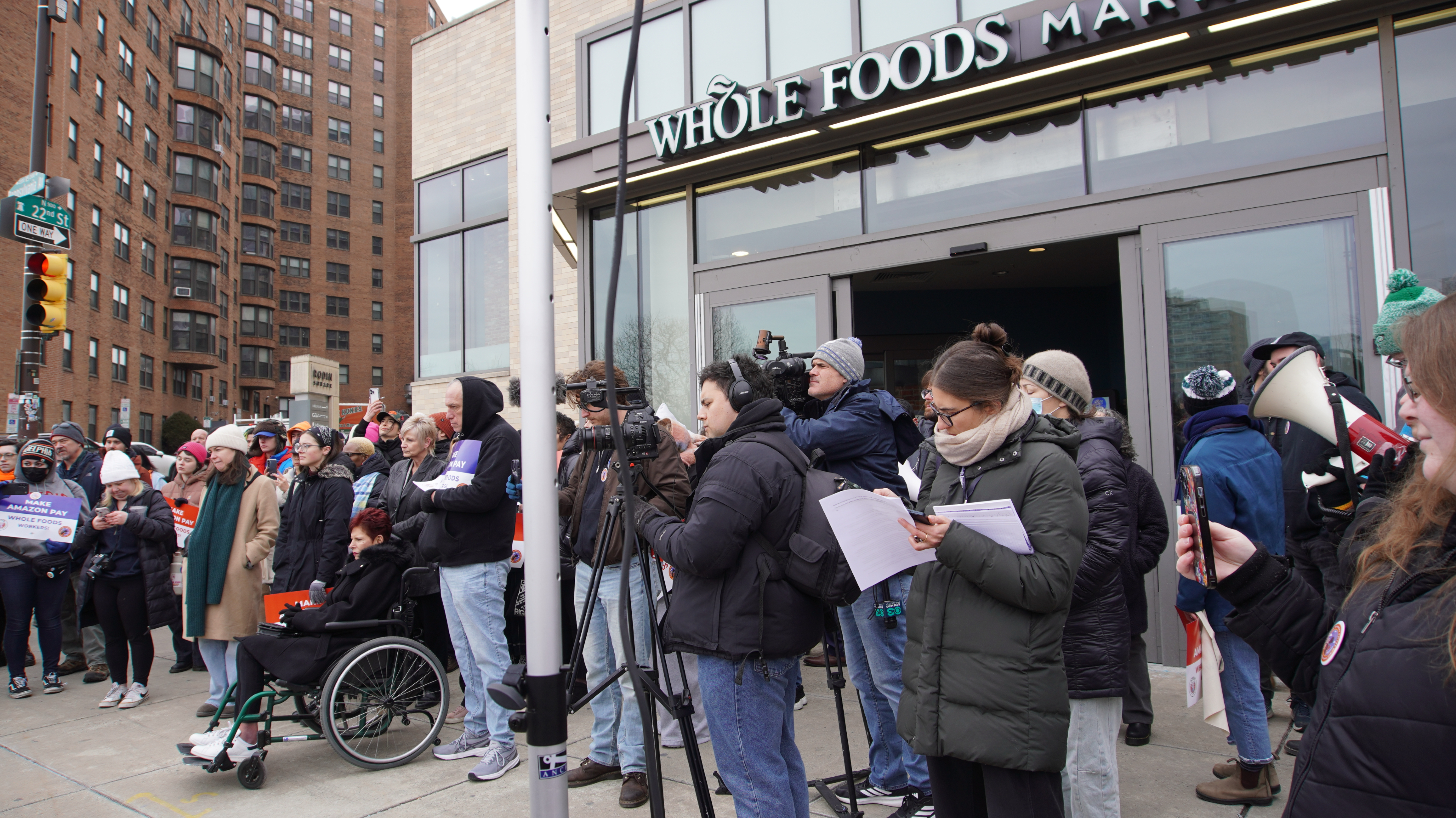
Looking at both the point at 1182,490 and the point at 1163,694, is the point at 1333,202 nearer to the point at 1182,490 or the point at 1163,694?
the point at 1163,694

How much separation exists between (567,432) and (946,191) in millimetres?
3931

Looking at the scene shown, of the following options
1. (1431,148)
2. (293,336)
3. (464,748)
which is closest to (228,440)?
(464,748)

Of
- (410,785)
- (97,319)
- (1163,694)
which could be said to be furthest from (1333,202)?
(97,319)

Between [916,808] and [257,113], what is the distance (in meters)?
64.5

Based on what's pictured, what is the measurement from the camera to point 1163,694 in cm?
557

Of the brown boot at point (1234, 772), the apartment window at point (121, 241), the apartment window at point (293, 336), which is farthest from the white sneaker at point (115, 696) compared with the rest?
the apartment window at point (293, 336)

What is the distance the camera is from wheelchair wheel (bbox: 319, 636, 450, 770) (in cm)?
468

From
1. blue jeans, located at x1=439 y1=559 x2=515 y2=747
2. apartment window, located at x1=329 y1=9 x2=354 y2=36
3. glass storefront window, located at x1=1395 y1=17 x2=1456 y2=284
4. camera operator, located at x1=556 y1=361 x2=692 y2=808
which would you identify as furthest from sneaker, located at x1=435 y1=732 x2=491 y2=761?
apartment window, located at x1=329 y1=9 x2=354 y2=36

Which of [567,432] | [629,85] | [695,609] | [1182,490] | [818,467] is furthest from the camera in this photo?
[567,432]

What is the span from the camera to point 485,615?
15.6 ft

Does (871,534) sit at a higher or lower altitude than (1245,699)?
higher

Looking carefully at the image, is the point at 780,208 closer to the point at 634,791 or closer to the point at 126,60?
the point at 634,791

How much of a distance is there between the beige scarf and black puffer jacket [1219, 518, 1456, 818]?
1.10 meters

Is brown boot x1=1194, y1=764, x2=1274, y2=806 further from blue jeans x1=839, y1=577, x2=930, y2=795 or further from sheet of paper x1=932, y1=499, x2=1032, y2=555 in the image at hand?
sheet of paper x1=932, y1=499, x2=1032, y2=555
